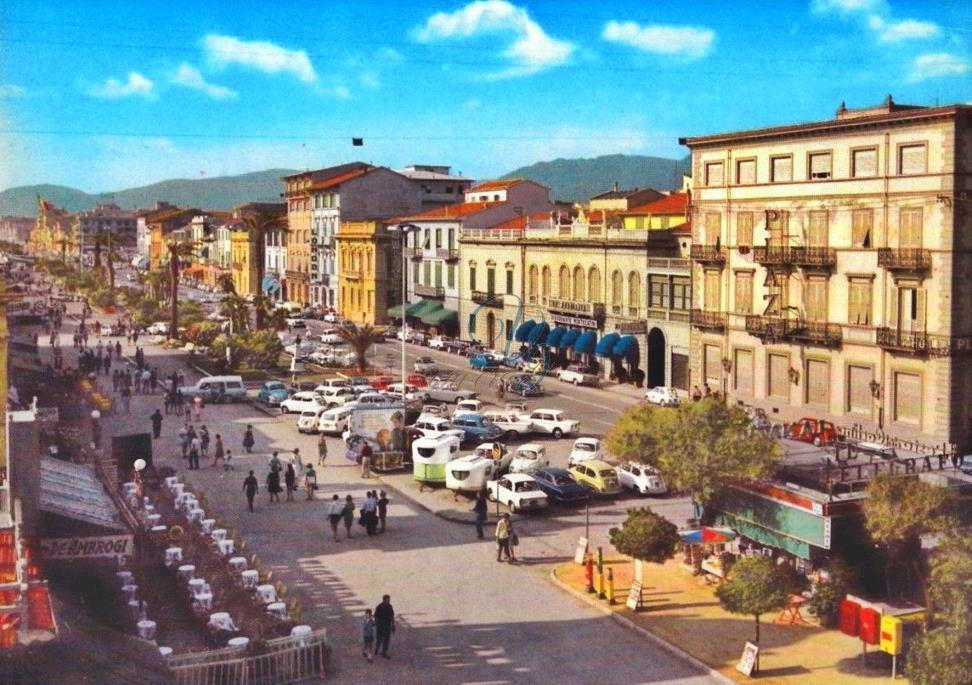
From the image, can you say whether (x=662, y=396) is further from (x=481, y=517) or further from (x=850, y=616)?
(x=850, y=616)

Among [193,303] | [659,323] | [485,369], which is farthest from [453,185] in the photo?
[659,323]

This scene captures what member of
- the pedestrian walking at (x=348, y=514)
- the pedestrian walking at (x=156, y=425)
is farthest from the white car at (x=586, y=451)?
the pedestrian walking at (x=156, y=425)

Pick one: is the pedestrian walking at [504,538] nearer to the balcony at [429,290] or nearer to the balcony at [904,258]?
the balcony at [904,258]

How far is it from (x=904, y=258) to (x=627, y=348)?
1577 cm

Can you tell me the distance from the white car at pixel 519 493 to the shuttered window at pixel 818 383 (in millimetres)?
16203

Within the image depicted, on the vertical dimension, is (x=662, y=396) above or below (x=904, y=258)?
below

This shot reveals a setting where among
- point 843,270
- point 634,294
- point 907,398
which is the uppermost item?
point 843,270

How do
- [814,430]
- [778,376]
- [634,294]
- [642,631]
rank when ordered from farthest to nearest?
[634,294], [778,376], [814,430], [642,631]

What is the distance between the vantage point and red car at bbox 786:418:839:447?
1247 inches

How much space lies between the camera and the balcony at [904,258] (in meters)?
36.6

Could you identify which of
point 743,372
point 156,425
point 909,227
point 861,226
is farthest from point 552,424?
point 909,227

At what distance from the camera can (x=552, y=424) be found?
3859cm

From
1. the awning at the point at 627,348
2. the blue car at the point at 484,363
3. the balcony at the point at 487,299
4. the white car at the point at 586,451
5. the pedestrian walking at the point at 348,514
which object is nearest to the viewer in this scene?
the pedestrian walking at the point at 348,514

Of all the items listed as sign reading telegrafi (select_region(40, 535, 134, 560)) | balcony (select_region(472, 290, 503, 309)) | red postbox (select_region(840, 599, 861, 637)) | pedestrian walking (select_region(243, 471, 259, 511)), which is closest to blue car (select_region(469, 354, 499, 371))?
balcony (select_region(472, 290, 503, 309))
